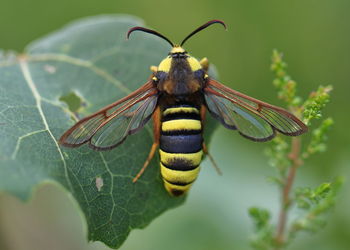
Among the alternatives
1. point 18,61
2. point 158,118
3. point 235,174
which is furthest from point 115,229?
point 235,174

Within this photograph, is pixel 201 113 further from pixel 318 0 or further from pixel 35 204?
pixel 318 0

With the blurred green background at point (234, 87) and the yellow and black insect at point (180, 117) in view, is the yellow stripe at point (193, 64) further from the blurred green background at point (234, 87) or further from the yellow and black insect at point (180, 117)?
the blurred green background at point (234, 87)

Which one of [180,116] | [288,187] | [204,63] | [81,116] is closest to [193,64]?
[204,63]

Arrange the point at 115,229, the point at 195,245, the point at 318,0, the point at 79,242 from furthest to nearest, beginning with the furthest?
the point at 318,0
the point at 79,242
the point at 195,245
the point at 115,229

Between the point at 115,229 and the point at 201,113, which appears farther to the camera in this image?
the point at 201,113

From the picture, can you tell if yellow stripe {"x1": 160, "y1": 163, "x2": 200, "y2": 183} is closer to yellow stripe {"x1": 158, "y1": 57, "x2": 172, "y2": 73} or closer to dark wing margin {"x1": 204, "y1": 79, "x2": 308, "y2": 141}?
dark wing margin {"x1": 204, "y1": 79, "x2": 308, "y2": 141}

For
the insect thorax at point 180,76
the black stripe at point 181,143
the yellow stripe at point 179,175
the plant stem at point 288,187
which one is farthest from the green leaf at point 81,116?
the plant stem at point 288,187

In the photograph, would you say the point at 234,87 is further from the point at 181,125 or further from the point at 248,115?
the point at 181,125
